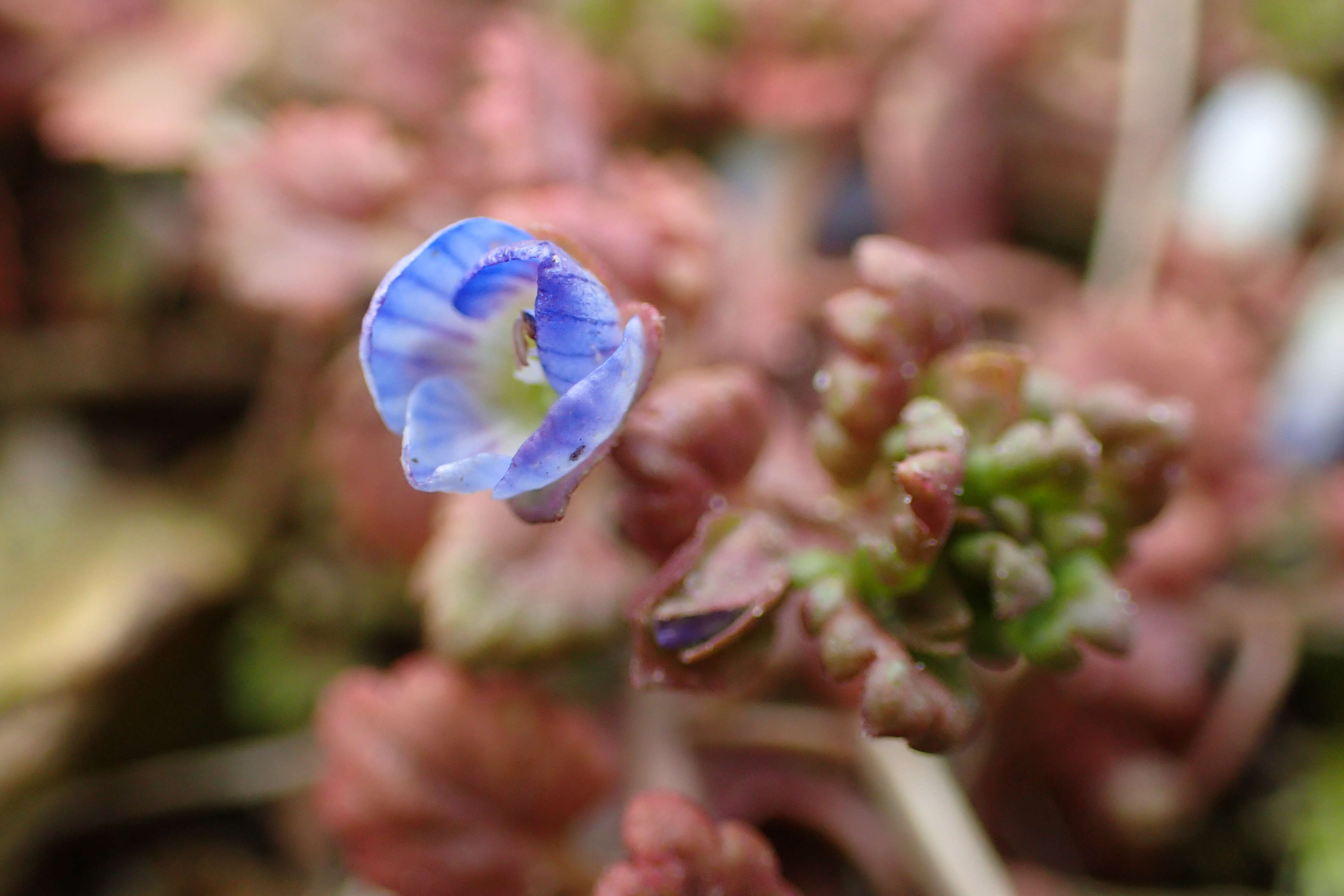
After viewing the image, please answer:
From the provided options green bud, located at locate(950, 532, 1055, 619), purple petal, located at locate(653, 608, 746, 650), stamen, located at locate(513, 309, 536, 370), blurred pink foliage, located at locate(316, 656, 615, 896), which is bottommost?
blurred pink foliage, located at locate(316, 656, 615, 896)

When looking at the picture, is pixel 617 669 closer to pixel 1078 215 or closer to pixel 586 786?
pixel 586 786

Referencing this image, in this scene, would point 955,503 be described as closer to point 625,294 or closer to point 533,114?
point 625,294

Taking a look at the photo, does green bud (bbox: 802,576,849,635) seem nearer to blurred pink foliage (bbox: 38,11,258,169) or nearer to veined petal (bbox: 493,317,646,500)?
veined petal (bbox: 493,317,646,500)

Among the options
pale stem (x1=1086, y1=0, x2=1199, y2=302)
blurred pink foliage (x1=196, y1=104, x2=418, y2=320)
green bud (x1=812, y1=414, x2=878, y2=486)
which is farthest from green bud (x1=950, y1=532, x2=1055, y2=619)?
pale stem (x1=1086, y1=0, x2=1199, y2=302)

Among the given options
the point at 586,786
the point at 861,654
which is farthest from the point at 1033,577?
the point at 586,786

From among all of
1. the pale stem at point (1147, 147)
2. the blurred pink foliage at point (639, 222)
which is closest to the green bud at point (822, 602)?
the blurred pink foliage at point (639, 222)

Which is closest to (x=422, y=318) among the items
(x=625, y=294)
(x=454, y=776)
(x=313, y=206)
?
(x=625, y=294)
